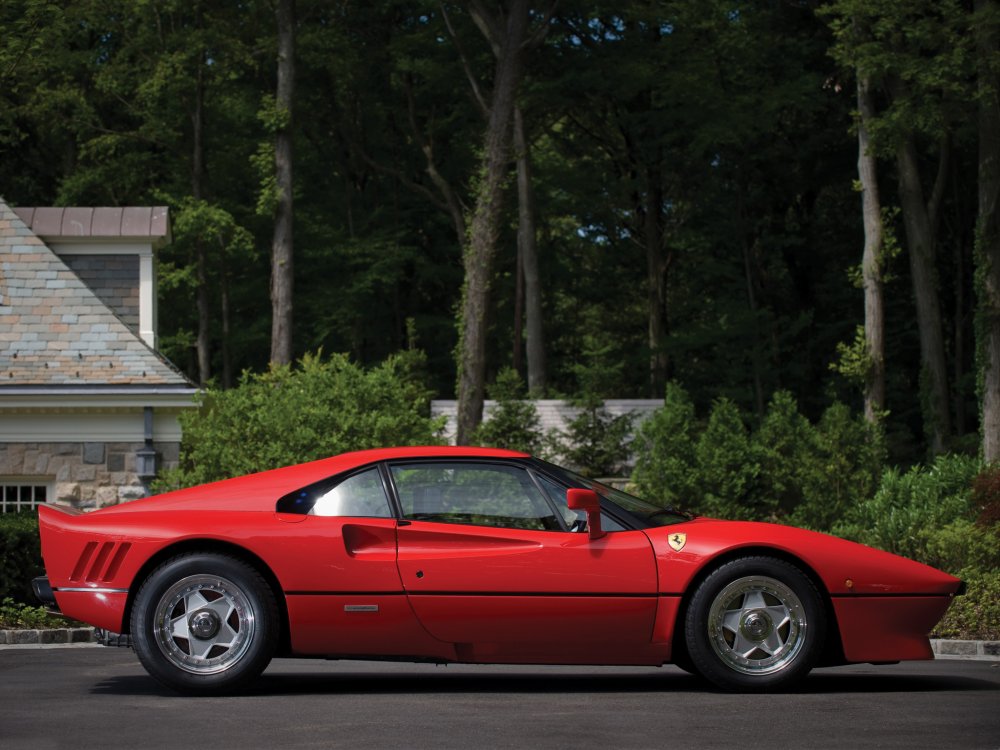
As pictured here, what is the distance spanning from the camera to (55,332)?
19.7 m

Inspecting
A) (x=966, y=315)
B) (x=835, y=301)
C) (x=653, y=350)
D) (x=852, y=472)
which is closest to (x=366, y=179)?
(x=653, y=350)

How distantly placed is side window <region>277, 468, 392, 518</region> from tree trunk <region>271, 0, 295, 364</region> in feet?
81.8

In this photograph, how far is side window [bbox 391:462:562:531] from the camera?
8.48m

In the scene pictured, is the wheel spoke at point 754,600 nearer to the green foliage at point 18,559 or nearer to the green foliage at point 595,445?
the green foliage at point 18,559

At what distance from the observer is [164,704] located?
26.2 feet

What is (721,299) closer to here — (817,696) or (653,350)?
(653,350)

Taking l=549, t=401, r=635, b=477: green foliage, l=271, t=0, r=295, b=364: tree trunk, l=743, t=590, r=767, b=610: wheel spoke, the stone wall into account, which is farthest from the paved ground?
l=271, t=0, r=295, b=364: tree trunk

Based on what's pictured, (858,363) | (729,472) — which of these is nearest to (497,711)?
(729,472)

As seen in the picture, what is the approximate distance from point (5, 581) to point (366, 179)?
116 ft

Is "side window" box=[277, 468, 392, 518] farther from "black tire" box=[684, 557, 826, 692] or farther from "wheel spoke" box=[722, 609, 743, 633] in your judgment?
"wheel spoke" box=[722, 609, 743, 633]

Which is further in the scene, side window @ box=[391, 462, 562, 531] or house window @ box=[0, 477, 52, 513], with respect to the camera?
house window @ box=[0, 477, 52, 513]

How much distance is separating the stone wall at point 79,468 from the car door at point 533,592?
11877 mm

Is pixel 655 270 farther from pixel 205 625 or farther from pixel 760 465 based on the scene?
pixel 205 625

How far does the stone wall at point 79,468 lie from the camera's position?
19297 millimetres
